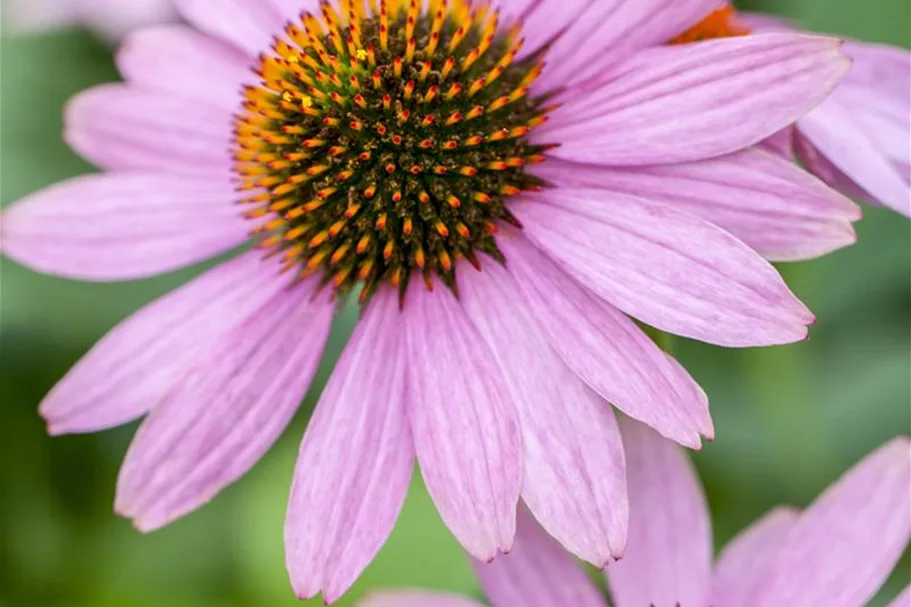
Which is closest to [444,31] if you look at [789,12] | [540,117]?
[540,117]

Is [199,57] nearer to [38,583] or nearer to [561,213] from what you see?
[561,213]

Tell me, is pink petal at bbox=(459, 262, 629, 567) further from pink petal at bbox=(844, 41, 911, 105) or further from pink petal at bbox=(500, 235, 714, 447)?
pink petal at bbox=(844, 41, 911, 105)

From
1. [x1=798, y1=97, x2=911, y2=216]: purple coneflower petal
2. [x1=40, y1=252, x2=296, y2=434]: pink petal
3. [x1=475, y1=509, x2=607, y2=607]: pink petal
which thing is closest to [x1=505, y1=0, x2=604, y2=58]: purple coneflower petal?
[x1=798, y1=97, x2=911, y2=216]: purple coneflower petal

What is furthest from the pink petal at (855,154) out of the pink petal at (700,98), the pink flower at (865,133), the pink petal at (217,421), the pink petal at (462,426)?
the pink petal at (217,421)

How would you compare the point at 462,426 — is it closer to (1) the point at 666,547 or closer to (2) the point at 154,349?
(1) the point at 666,547

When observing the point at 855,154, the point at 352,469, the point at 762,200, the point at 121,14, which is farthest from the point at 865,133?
the point at 121,14

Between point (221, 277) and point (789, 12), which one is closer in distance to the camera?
point (221, 277)
